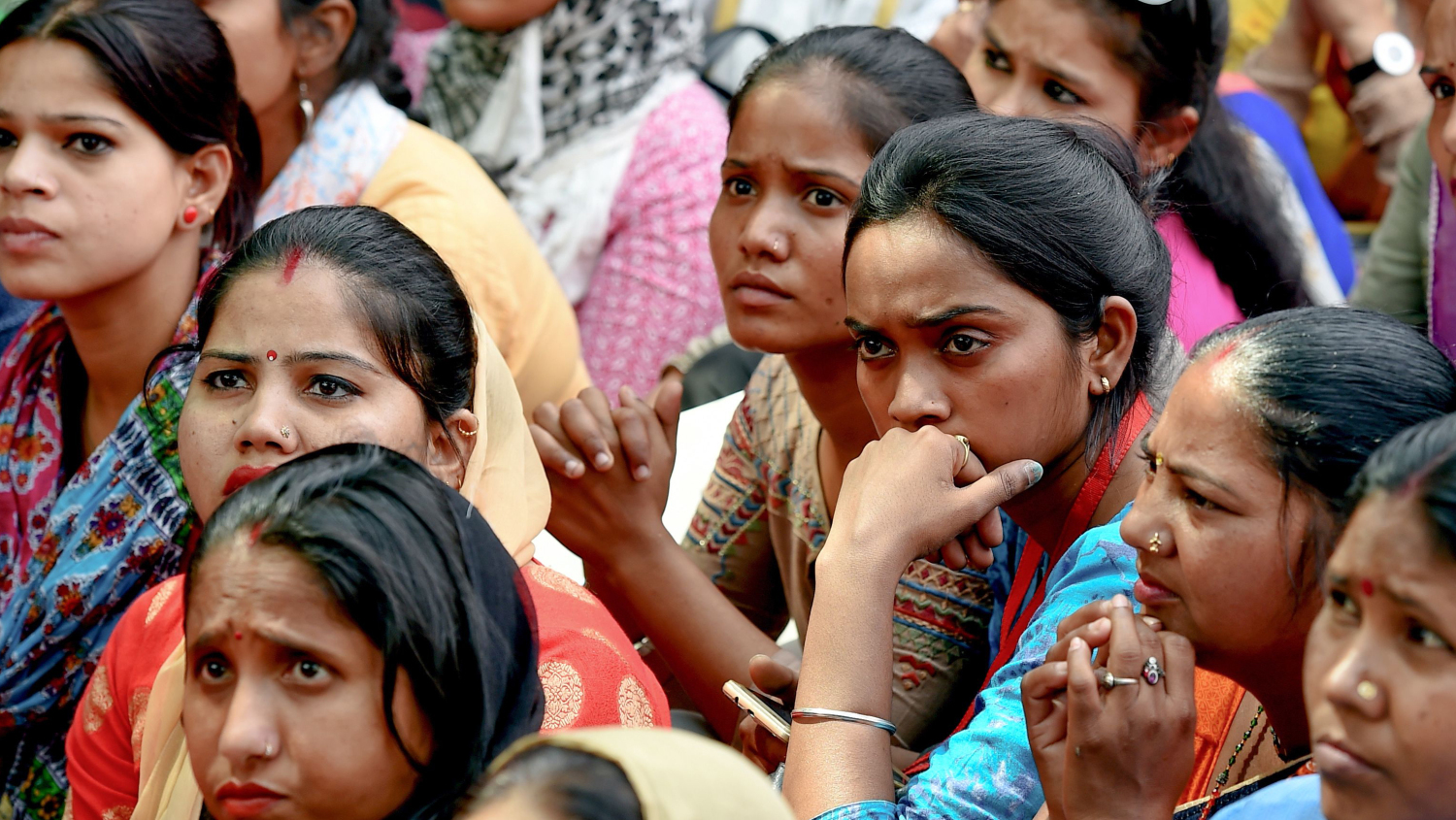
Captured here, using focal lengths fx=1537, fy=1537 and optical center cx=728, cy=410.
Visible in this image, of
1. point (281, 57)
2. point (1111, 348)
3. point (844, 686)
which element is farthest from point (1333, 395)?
point (281, 57)

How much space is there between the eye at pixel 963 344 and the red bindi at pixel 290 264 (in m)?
0.90

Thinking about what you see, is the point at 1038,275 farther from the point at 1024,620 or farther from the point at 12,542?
the point at 12,542

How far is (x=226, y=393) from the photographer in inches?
83.7

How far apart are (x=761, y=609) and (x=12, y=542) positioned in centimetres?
141

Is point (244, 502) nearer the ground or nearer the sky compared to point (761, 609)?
nearer the sky

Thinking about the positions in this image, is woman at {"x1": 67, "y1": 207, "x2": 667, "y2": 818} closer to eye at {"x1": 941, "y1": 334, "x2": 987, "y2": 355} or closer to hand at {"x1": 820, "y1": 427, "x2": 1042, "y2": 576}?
hand at {"x1": 820, "y1": 427, "x2": 1042, "y2": 576}

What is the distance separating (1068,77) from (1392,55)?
4.68 ft

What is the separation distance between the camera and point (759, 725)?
204 cm

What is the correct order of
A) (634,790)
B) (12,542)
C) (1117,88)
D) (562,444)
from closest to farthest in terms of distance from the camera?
(634,790), (562,444), (12,542), (1117,88)

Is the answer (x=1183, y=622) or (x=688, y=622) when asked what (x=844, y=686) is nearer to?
(x=1183, y=622)

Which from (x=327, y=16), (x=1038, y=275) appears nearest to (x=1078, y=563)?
(x=1038, y=275)

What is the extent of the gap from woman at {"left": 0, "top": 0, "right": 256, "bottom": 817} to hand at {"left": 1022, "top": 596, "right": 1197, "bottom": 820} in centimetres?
170

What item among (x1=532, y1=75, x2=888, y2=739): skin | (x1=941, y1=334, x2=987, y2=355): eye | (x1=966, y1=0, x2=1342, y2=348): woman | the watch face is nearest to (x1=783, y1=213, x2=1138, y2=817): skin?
(x1=941, y1=334, x2=987, y2=355): eye

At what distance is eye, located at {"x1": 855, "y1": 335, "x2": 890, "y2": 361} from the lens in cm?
208
